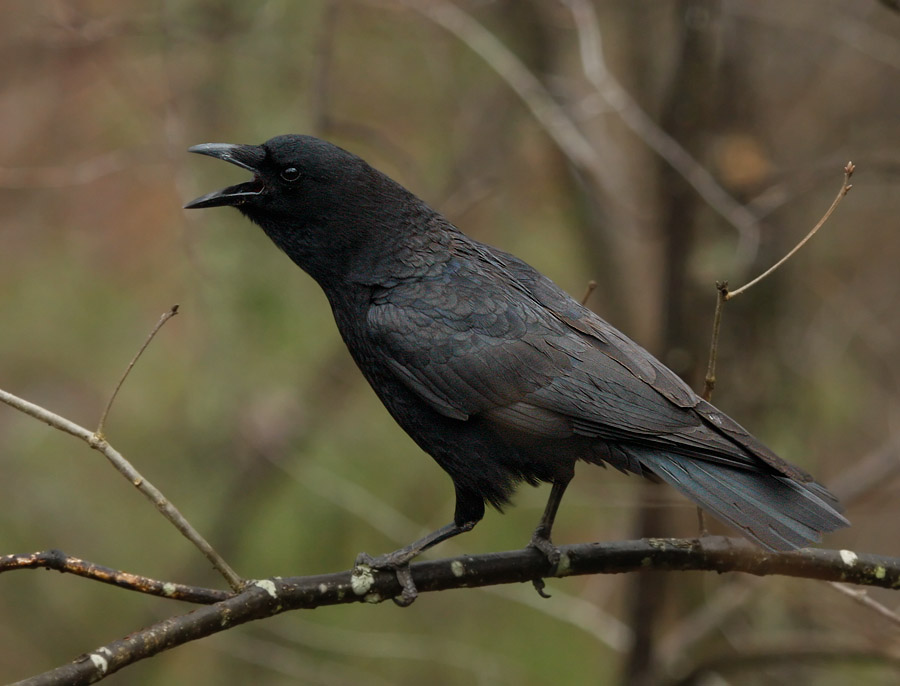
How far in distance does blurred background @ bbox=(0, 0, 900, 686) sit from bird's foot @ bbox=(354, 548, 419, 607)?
5.83 ft

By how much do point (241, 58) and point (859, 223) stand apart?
13.7 feet

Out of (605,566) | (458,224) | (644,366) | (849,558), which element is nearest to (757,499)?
(849,558)

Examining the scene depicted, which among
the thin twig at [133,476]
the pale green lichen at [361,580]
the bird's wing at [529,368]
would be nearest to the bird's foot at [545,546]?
the bird's wing at [529,368]

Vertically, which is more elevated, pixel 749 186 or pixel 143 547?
pixel 749 186

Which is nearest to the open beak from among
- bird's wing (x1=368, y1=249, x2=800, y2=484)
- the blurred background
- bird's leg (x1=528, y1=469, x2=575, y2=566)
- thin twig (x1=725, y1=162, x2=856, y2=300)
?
bird's wing (x1=368, y1=249, x2=800, y2=484)

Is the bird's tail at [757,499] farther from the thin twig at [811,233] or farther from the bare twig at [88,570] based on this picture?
the bare twig at [88,570]

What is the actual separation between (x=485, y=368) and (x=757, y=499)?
3.21ft

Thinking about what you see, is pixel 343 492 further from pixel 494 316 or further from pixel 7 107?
pixel 7 107

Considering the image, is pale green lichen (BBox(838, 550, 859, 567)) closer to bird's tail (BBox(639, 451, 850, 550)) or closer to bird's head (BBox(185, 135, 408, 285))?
bird's tail (BBox(639, 451, 850, 550))

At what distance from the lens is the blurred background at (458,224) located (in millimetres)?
5488

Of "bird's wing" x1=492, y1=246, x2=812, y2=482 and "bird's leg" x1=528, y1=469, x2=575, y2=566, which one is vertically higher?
"bird's wing" x1=492, y1=246, x2=812, y2=482

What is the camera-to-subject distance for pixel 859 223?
23.8 feet

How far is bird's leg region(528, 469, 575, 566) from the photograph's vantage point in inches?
130

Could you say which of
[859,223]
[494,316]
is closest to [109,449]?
[494,316]
